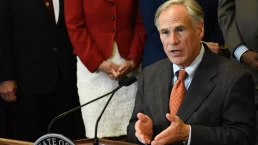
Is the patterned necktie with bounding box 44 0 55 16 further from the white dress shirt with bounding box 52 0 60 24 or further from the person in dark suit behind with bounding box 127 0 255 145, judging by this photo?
the person in dark suit behind with bounding box 127 0 255 145

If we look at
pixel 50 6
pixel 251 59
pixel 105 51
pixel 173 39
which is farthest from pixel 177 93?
pixel 50 6

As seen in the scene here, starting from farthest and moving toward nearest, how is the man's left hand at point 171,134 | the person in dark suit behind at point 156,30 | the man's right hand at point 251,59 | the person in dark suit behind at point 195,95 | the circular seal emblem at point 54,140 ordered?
the person in dark suit behind at point 156,30, the man's right hand at point 251,59, the person in dark suit behind at point 195,95, the man's left hand at point 171,134, the circular seal emblem at point 54,140

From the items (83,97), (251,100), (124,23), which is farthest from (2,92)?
(251,100)

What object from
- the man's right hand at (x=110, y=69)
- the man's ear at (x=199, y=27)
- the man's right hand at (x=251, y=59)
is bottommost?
the man's right hand at (x=110, y=69)

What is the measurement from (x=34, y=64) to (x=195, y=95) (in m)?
1.38

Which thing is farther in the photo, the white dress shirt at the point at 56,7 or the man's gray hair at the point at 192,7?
the white dress shirt at the point at 56,7

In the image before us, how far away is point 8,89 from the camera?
288 centimetres

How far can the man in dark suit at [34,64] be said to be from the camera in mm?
2863

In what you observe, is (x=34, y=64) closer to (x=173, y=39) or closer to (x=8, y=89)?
(x=8, y=89)

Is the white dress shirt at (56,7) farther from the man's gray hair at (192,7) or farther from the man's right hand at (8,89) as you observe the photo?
the man's gray hair at (192,7)

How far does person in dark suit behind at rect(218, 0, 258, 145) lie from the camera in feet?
7.94

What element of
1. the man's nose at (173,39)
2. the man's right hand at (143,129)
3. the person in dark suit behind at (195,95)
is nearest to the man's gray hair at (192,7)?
the person in dark suit behind at (195,95)

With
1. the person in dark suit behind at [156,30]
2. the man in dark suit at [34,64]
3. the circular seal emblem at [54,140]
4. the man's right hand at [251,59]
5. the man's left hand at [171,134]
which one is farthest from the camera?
the man in dark suit at [34,64]

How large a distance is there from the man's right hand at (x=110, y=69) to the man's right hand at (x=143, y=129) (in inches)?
34.7
